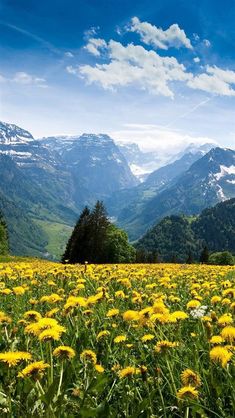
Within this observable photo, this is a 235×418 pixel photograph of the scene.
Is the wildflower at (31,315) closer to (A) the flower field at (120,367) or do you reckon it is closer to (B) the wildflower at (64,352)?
(A) the flower field at (120,367)

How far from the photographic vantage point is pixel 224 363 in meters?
2.62

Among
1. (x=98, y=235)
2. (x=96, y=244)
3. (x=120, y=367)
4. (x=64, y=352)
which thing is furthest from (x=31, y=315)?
(x=98, y=235)

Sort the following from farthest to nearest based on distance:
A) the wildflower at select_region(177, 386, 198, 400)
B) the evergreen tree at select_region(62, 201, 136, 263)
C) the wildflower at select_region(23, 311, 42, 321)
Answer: the evergreen tree at select_region(62, 201, 136, 263) → the wildflower at select_region(23, 311, 42, 321) → the wildflower at select_region(177, 386, 198, 400)

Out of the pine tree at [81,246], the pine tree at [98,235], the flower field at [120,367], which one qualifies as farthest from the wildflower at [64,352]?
the pine tree at [81,246]

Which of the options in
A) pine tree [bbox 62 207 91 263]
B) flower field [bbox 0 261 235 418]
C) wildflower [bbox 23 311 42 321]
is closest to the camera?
flower field [bbox 0 261 235 418]

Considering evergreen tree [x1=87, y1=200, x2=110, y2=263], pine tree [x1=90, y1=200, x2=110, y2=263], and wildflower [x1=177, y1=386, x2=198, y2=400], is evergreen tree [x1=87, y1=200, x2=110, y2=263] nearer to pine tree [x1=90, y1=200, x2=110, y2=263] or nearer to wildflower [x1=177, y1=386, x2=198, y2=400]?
pine tree [x1=90, y1=200, x2=110, y2=263]

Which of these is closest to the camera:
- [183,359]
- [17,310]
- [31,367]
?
[31,367]

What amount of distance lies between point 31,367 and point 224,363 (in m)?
1.16

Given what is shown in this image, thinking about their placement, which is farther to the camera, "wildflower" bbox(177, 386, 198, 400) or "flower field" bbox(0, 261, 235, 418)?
"flower field" bbox(0, 261, 235, 418)

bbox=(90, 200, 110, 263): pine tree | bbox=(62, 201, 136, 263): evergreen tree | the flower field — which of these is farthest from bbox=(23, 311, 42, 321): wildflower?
bbox=(90, 200, 110, 263): pine tree

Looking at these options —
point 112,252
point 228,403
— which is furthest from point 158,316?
point 112,252

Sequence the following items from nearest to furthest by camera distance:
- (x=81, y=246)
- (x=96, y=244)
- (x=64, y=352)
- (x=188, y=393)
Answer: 1. (x=188, y=393)
2. (x=64, y=352)
3. (x=96, y=244)
4. (x=81, y=246)

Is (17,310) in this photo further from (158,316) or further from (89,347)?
(158,316)

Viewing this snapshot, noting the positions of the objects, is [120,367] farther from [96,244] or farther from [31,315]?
[96,244]
